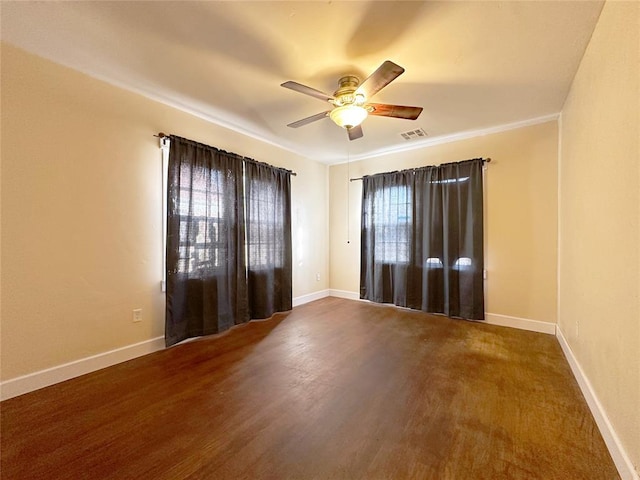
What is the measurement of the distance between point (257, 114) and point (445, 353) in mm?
3426

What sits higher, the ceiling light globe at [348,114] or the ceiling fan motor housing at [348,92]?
the ceiling fan motor housing at [348,92]

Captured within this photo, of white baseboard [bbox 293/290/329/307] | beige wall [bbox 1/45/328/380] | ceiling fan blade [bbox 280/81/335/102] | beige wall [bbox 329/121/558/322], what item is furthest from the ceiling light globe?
white baseboard [bbox 293/290/329/307]

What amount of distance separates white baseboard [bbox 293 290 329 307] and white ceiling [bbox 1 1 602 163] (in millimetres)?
3062

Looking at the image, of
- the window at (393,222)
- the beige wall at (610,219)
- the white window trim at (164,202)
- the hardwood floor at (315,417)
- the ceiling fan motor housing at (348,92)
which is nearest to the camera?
the beige wall at (610,219)

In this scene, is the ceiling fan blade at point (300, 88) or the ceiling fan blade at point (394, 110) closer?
the ceiling fan blade at point (300, 88)

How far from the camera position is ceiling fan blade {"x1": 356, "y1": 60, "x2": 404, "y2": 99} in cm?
183

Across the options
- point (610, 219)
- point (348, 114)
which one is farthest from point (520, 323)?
point (348, 114)

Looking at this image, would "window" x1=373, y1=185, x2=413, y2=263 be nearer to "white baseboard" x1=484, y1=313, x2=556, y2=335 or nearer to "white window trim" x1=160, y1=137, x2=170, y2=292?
"white baseboard" x1=484, y1=313, x2=556, y2=335

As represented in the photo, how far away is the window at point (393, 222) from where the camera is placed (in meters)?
4.34

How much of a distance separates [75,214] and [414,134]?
403cm

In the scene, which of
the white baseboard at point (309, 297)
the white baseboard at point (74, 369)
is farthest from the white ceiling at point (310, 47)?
the white baseboard at point (309, 297)

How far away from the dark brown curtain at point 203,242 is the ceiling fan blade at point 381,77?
6.58 ft

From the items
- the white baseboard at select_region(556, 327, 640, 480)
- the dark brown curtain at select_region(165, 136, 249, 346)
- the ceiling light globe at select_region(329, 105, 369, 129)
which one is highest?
the ceiling light globe at select_region(329, 105, 369, 129)

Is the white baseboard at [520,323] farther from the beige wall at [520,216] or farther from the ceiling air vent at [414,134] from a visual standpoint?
→ the ceiling air vent at [414,134]
